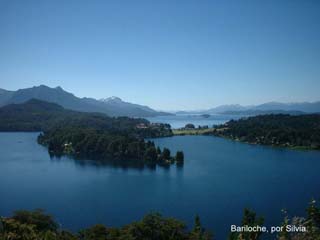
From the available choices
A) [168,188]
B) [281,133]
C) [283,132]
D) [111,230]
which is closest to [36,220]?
[111,230]

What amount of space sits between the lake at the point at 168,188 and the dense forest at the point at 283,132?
11.6 m

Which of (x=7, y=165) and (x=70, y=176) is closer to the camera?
(x=70, y=176)

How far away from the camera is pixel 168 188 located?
34.6 metres

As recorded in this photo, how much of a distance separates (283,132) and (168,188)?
4507cm

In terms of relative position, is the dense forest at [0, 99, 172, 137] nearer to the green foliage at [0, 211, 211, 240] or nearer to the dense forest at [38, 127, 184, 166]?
the dense forest at [38, 127, 184, 166]

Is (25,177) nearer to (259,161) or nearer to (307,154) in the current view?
(259,161)

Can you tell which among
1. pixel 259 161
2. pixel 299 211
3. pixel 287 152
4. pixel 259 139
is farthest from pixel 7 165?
pixel 259 139

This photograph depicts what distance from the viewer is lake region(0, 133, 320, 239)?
26.7 meters

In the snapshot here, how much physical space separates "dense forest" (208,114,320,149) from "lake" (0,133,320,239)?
11625 millimetres

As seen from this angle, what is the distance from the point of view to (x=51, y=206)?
29453mm

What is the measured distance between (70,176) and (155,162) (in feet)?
44.6

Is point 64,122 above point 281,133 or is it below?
above

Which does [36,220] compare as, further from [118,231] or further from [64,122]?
[64,122]

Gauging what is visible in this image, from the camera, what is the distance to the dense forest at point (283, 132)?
2580 inches
